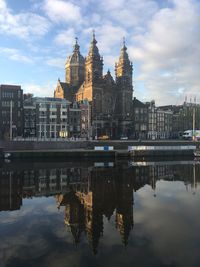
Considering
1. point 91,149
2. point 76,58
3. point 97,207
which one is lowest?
point 97,207

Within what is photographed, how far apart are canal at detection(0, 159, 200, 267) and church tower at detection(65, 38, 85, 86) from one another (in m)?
117

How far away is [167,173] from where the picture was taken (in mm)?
63844

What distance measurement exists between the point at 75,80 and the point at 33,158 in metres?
84.2

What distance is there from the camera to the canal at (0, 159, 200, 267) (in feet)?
69.0

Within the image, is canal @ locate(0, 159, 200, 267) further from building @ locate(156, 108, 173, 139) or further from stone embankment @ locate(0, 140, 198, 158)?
building @ locate(156, 108, 173, 139)

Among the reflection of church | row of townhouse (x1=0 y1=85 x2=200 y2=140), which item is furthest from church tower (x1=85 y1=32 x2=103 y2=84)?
the reflection of church

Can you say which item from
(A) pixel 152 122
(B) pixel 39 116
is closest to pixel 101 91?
(B) pixel 39 116

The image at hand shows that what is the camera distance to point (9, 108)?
12100 cm

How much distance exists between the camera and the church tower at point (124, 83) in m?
154

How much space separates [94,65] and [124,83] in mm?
18185

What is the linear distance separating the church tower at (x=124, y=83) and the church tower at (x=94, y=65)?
11266 mm

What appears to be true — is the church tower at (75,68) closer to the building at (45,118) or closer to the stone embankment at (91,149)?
the building at (45,118)

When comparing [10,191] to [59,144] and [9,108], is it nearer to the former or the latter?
[59,144]

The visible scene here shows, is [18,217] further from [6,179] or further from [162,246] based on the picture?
[6,179]
